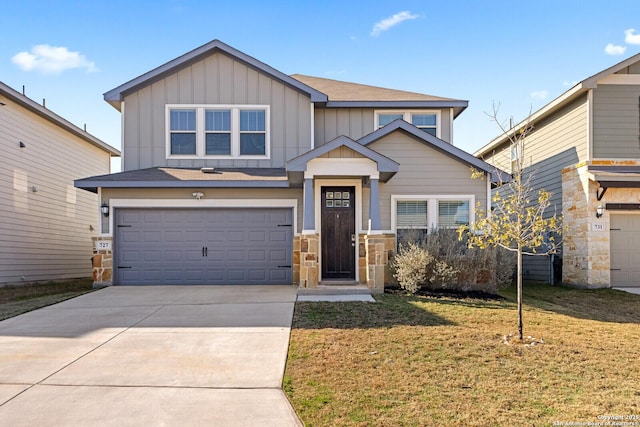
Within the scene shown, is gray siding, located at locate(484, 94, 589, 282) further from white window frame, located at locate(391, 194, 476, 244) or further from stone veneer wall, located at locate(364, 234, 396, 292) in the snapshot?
stone veneer wall, located at locate(364, 234, 396, 292)

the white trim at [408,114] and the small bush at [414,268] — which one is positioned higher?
the white trim at [408,114]

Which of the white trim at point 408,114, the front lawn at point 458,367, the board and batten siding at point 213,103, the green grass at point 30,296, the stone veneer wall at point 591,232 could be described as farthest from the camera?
the white trim at point 408,114

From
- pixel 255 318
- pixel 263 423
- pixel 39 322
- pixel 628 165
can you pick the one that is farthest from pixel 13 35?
pixel 628 165

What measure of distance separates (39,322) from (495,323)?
24.0ft

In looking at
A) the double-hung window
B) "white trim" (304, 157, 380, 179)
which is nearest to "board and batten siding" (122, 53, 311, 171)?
"white trim" (304, 157, 380, 179)

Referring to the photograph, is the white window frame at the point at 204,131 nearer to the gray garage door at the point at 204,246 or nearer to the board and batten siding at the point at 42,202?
the gray garage door at the point at 204,246

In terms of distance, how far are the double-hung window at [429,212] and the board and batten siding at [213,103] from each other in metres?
3.19

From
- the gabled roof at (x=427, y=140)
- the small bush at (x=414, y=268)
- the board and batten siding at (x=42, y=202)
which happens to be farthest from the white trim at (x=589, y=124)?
the board and batten siding at (x=42, y=202)

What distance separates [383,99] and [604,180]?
6305 millimetres

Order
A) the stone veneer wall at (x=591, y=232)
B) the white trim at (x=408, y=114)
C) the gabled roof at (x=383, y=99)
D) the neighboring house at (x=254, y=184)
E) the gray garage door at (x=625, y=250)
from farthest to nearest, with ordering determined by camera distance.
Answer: the white trim at (x=408, y=114), the gabled roof at (x=383, y=99), the gray garage door at (x=625, y=250), the stone veneer wall at (x=591, y=232), the neighboring house at (x=254, y=184)

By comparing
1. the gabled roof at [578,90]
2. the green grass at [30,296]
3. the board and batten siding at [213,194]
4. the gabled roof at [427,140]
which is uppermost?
the gabled roof at [578,90]

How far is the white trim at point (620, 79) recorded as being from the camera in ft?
39.8

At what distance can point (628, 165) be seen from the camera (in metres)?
12.0

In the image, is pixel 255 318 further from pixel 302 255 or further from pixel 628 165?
pixel 628 165
